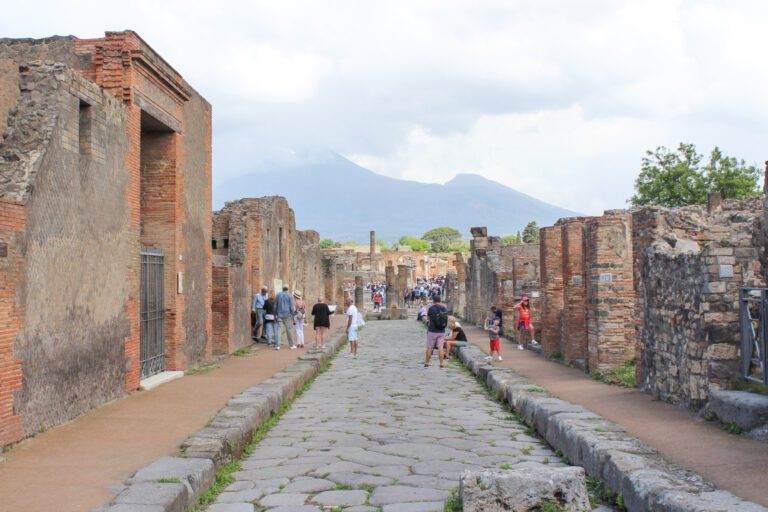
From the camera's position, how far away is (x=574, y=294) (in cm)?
1522

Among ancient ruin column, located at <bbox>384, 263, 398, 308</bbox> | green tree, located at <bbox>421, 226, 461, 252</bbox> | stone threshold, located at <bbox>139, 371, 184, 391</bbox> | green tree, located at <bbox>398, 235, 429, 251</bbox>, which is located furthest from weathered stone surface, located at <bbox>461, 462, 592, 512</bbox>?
green tree, located at <bbox>398, 235, 429, 251</bbox>

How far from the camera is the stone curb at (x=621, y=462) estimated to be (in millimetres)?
4719

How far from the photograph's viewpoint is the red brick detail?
704 cm

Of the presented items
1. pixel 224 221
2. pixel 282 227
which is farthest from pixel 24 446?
pixel 282 227

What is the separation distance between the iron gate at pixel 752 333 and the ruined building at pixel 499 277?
1242 centimetres

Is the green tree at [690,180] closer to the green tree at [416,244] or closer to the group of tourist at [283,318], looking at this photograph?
the group of tourist at [283,318]

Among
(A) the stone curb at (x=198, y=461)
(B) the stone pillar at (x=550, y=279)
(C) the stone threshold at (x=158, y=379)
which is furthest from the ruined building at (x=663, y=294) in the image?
(C) the stone threshold at (x=158, y=379)

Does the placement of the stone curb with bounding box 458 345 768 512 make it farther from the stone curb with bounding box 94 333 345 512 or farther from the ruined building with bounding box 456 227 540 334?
the ruined building with bounding box 456 227 540 334

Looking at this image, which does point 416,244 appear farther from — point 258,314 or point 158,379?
point 158,379

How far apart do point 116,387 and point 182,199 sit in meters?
4.50

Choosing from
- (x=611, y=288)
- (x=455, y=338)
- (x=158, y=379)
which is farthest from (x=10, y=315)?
(x=455, y=338)

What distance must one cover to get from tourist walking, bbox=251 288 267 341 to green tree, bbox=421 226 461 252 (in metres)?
102

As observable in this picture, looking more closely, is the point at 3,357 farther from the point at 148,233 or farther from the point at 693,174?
the point at 693,174

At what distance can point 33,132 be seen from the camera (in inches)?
329
